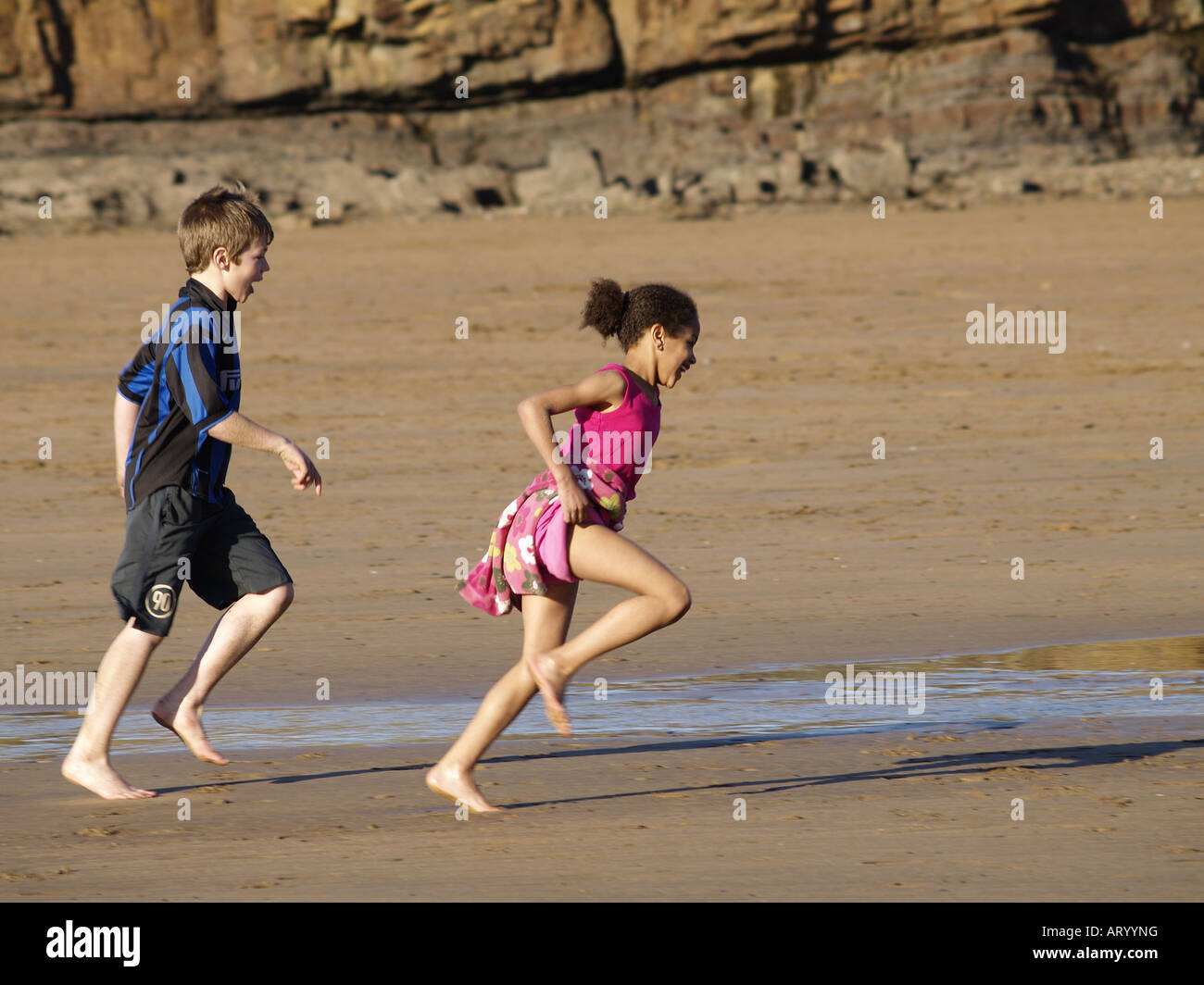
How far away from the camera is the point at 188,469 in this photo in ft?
15.7

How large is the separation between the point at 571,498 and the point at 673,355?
1.75 feet

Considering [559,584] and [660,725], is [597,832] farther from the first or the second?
[660,725]

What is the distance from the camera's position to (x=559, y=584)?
4738 millimetres

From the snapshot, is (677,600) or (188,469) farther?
(188,469)

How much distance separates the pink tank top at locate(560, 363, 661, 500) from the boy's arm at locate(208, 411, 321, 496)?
0.69 metres

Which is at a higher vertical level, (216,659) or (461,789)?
(216,659)

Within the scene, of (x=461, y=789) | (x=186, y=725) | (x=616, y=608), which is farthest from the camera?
(x=186, y=725)

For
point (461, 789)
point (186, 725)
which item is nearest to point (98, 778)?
point (186, 725)

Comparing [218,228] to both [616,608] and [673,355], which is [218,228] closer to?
[673,355]

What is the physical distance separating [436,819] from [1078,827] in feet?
5.47

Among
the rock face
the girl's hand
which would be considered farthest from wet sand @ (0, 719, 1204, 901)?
the rock face

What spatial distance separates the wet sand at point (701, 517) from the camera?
445 centimetres

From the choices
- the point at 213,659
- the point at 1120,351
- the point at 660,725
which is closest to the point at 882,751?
the point at 660,725

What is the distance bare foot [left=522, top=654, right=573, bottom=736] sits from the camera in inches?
179
